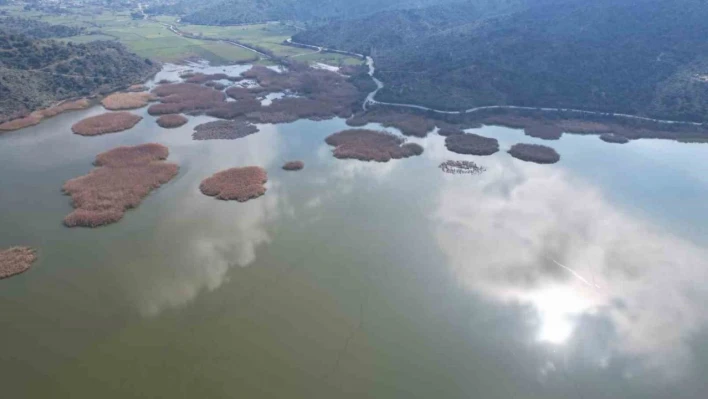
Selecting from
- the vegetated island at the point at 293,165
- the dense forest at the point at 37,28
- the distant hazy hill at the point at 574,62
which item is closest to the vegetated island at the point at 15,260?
the vegetated island at the point at 293,165

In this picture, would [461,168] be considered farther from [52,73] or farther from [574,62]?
[52,73]

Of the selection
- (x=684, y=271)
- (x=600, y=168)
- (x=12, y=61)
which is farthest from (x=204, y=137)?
(x=684, y=271)

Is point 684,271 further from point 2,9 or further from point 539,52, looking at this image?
point 2,9

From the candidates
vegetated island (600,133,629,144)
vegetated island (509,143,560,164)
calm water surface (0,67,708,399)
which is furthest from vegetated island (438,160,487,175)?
vegetated island (600,133,629,144)

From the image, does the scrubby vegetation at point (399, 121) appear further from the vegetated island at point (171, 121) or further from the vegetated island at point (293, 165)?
the vegetated island at point (171, 121)

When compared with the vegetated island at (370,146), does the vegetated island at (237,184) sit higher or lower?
lower

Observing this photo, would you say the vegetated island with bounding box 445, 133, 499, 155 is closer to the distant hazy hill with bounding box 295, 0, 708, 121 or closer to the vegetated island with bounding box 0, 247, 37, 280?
the distant hazy hill with bounding box 295, 0, 708, 121

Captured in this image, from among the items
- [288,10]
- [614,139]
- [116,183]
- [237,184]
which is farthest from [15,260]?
[288,10]
